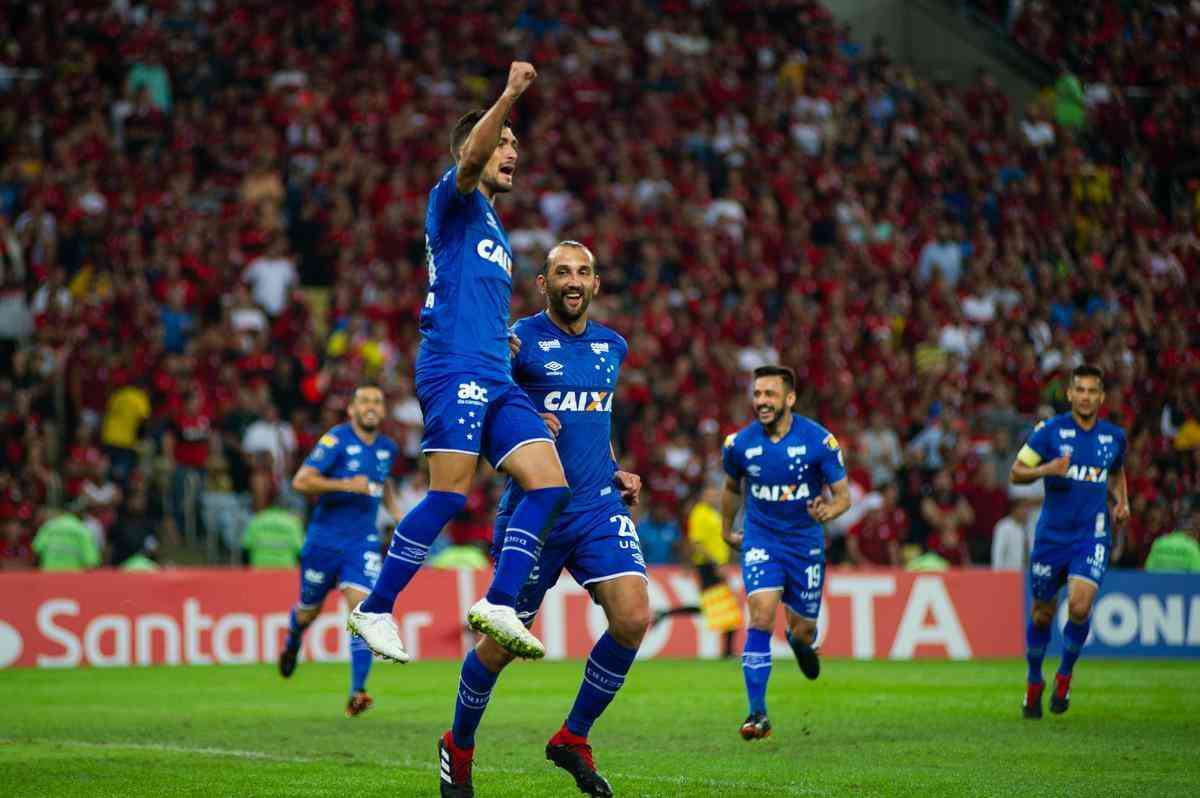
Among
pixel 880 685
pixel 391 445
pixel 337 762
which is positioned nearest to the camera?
pixel 337 762

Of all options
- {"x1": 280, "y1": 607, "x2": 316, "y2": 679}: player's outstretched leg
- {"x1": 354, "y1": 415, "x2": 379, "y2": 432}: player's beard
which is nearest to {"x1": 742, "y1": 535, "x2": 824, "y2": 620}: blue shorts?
{"x1": 354, "y1": 415, "x2": 379, "y2": 432}: player's beard

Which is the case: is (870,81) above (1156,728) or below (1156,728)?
above

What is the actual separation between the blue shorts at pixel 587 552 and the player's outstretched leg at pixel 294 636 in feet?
22.4

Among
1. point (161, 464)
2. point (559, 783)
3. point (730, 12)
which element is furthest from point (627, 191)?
point (559, 783)

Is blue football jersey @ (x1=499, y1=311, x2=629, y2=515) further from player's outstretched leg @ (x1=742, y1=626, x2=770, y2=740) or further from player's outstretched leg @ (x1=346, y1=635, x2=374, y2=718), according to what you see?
player's outstretched leg @ (x1=346, y1=635, x2=374, y2=718)

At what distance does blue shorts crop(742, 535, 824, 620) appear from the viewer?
13578 millimetres

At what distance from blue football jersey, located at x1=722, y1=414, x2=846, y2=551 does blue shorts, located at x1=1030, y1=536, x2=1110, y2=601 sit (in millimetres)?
2166

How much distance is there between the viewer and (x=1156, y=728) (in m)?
13.0

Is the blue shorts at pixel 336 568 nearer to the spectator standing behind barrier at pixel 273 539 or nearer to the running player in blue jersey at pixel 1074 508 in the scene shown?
the running player in blue jersey at pixel 1074 508

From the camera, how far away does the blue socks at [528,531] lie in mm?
8250

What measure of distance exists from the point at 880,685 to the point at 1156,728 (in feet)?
16.6

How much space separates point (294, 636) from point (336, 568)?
850 millimetres

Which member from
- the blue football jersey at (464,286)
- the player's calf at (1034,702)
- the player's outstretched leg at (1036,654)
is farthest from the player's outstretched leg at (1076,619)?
the blue football jersey at (464,286)

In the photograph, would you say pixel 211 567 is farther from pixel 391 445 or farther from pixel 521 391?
pixel 521 391
